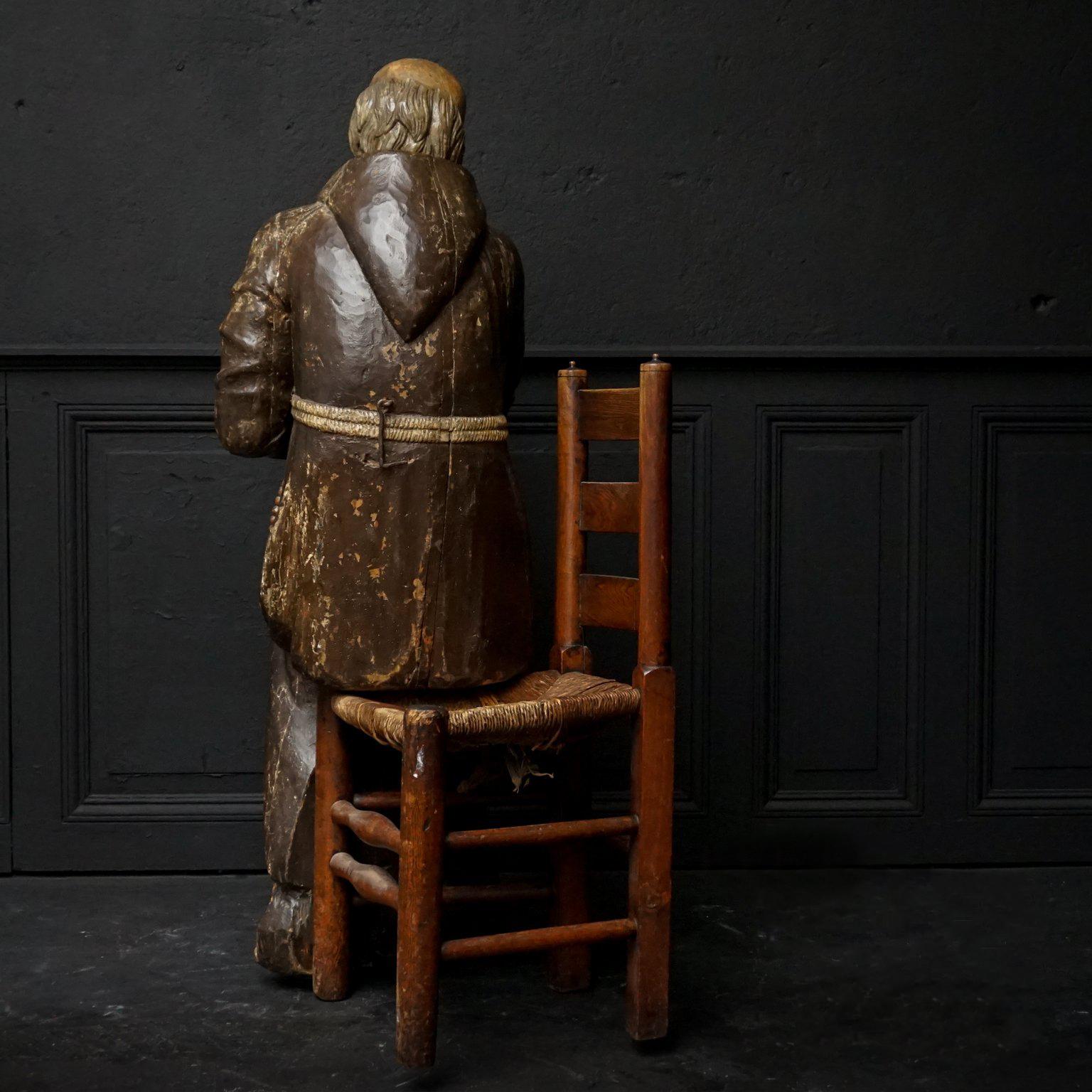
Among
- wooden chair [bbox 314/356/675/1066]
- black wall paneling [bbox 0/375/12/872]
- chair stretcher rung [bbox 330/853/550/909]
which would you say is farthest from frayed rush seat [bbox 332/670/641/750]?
black wall paneling [bbox 0/375/12/872]

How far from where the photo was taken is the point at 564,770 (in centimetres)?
229

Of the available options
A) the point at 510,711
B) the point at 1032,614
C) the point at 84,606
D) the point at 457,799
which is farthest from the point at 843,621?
the point at 84,606

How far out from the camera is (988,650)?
3.03 meters

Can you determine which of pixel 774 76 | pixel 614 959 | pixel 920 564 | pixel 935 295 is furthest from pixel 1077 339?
pixel 614 959

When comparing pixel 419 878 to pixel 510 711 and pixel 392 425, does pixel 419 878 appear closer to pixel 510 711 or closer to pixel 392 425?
pixel 510 711

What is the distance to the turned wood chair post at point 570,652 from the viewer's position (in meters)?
2.23

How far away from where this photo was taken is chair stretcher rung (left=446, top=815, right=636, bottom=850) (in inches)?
75.6

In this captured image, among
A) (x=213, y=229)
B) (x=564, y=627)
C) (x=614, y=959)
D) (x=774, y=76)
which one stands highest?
(x=774, y=76)

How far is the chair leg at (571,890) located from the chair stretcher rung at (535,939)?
7.4 inches

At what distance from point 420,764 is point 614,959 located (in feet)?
2.65

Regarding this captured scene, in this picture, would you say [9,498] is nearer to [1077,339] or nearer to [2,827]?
[2,827]

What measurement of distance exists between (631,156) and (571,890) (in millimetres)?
1646

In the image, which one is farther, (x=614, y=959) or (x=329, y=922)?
(x=614, y=959)

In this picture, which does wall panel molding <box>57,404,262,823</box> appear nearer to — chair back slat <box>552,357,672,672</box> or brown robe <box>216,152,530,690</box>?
brown robe <box>216,152,530,690</box>
